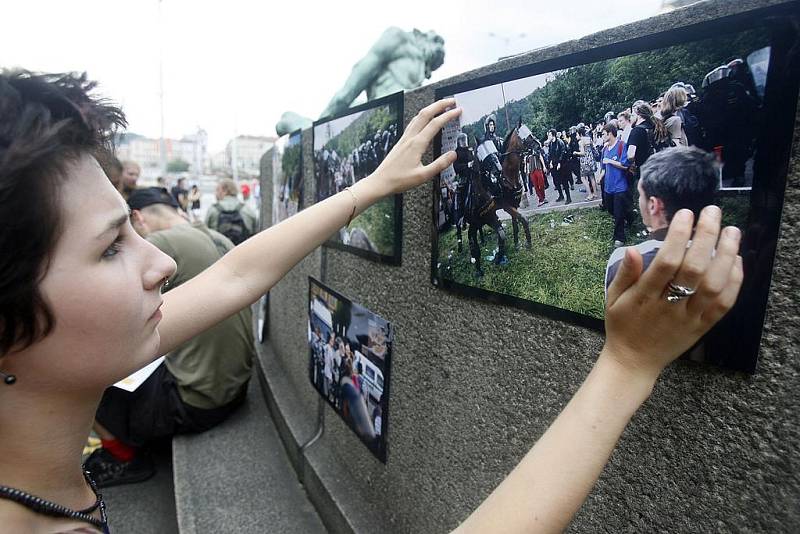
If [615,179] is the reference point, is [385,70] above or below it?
above

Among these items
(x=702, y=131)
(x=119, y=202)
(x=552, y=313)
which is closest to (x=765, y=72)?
(x=702, y=131)

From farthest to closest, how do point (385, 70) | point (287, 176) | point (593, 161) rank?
point (287, 176)
point (385, 70)
point (593, 161)

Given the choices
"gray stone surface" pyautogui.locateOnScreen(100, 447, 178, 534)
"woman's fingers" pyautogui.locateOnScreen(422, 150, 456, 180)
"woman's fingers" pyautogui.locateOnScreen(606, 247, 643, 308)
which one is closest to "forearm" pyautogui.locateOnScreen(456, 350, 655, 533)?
"woman's fingers" pyautogui.locateOnScreen(606, 247, 643, 308)

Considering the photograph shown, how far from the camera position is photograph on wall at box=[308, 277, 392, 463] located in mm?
2273

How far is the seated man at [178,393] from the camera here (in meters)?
3.43

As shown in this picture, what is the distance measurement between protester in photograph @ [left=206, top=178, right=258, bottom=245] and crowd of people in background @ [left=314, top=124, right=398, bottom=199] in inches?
195

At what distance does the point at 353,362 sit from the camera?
2.52 metres

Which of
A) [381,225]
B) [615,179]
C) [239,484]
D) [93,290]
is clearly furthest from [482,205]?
[239,484]

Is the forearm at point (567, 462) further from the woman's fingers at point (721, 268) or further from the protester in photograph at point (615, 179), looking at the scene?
the protester in photograph at point (615, 179)

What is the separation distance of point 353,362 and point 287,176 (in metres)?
2.08

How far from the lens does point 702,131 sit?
0.99 metres

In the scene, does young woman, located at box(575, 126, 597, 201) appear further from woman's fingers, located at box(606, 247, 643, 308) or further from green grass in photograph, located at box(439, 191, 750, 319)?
woman's fingers, located at box(606, 247, 643, 308)

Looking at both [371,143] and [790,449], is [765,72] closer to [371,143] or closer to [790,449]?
[790,449]

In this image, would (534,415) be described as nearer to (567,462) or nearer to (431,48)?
(567,462)
